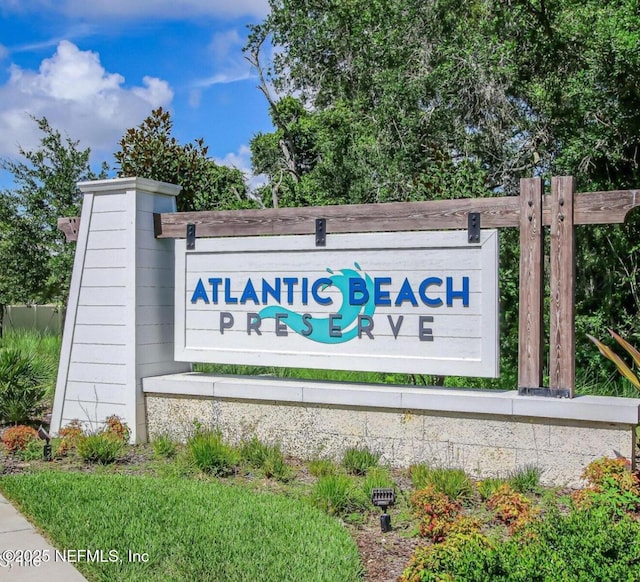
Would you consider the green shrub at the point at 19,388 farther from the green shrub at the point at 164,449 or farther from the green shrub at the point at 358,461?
the green shrub at the point at 358,461

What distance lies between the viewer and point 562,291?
6.30 meters

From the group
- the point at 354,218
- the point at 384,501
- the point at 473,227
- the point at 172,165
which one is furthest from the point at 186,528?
the point at 172,165

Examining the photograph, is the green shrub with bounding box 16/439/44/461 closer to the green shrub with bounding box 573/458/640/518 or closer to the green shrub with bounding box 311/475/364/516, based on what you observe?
the green shrub with bounding box 311/475/364/516

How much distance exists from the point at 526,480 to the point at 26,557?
3655 mm

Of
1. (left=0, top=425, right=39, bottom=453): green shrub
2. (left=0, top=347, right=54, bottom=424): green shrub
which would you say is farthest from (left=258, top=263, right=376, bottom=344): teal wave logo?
(left=0, top=347, right=54, bottom=424): green shrub

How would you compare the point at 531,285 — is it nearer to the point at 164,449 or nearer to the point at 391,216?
the point at 391,216

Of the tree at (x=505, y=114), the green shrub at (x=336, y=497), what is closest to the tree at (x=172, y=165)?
the tree at (x=505, y=114)

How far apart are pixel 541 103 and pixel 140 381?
24.9 feet

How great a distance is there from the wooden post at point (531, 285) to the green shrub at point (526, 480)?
683mm

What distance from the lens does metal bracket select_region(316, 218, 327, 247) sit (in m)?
7.19

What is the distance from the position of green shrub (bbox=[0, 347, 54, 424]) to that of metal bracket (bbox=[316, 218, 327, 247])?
412cm

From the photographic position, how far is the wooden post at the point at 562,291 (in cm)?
627

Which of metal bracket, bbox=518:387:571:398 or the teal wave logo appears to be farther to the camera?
the teal wave logo

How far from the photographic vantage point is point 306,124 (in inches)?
930
